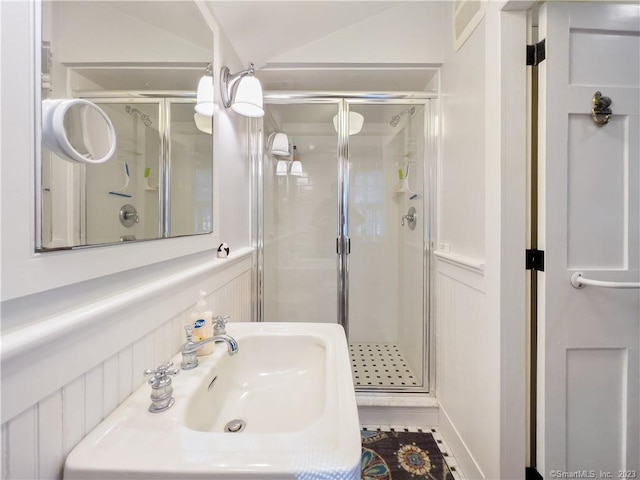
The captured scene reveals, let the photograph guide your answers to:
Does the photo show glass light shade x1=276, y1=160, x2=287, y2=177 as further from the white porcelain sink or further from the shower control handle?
the white porcelain sink

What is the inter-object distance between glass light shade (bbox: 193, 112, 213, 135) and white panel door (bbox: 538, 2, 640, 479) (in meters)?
1.28

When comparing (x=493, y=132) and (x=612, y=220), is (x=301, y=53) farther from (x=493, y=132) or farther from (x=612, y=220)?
(x=612, y=220)

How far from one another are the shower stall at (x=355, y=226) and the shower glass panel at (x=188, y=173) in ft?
2.50

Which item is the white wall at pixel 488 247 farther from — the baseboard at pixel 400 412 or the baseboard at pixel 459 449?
the baseboard at pixel 400 412

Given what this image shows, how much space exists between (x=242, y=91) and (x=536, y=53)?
3.88ft

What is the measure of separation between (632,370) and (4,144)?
1843 mm

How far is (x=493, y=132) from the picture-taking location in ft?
3.41

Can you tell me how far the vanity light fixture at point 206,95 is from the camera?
40.1 inches

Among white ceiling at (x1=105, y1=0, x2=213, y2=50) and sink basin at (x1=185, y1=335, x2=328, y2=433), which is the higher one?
white ceiling at (x1=105, y1=0, x2=213, y2=50)

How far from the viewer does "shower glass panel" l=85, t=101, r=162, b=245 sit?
558 mm

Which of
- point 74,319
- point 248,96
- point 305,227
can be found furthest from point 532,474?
point 248,96

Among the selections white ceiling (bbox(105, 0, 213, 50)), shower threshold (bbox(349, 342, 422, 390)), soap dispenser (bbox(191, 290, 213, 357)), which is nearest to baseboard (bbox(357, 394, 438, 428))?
shower threshold (bbox(349, 342, 422, 390))

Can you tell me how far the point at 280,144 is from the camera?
6.87ft

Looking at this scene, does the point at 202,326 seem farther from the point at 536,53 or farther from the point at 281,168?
the point at 281,168
